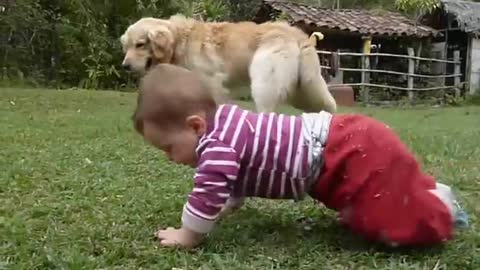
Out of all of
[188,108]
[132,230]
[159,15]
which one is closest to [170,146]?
[188,108]

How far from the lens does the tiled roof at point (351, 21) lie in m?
17.5

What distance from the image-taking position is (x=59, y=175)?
3309 mm

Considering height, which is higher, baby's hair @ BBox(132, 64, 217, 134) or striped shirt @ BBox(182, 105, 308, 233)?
baby's hair @ BBox(132, 64, 217, 134)

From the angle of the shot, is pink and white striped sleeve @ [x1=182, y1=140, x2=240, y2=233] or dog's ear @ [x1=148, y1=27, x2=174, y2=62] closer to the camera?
pink and white striped sleeve @ [x1=182, y1=140, x2=240, y2=233]

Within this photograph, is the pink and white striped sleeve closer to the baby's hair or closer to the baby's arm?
the baby's arm

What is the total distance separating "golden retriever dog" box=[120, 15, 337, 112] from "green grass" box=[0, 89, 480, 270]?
1.29 metres

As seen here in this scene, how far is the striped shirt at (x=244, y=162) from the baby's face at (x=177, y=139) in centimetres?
4

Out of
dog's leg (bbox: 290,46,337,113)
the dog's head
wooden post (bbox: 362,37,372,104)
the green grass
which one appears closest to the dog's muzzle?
the dog's head

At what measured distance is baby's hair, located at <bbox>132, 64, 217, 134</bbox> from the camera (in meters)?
2.13

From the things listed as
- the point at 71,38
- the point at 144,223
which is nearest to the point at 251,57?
the point at 144,223

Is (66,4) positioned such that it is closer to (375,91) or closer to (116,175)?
(375,91)

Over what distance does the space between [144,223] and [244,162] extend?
472 millimetres

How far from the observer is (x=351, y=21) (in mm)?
18297

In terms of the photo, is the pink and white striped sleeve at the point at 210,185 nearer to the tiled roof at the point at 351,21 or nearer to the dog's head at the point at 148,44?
the dog's head at the point at 148,44
